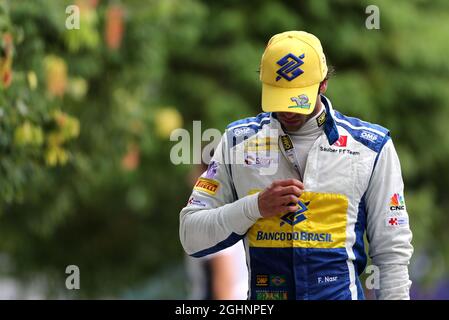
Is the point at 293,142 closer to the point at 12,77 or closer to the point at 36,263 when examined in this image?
the point at 12,77

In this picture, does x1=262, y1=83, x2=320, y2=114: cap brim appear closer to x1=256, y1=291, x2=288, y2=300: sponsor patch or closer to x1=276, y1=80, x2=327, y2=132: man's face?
x1=276, y1=80, x2=327, y2=132: man's face

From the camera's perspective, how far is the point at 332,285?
5848 mm

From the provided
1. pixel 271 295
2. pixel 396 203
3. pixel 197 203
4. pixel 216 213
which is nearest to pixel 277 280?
pixel 271 295

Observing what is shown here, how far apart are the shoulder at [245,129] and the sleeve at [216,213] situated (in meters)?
0.05

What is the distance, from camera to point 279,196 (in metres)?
5.66

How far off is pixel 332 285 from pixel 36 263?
15.3m

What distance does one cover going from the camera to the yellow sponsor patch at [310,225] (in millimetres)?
5833

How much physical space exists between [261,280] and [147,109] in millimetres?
9783

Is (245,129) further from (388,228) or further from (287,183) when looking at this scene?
(388,228)

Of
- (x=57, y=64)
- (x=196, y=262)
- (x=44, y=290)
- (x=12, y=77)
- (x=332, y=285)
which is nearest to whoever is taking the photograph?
(x=332, y=285)

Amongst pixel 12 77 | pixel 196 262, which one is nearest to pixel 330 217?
pixel 12 77

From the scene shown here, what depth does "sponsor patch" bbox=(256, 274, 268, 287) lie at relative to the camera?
Answer: 591cm

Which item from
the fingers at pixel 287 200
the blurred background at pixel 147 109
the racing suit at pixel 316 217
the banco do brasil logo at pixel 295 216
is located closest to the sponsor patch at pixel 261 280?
the racing suit at pixel 316 217

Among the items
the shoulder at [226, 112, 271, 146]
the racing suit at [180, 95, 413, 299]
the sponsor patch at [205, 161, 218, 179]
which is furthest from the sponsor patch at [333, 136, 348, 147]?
the sponsor patch at [205, 161, 218, 179]
